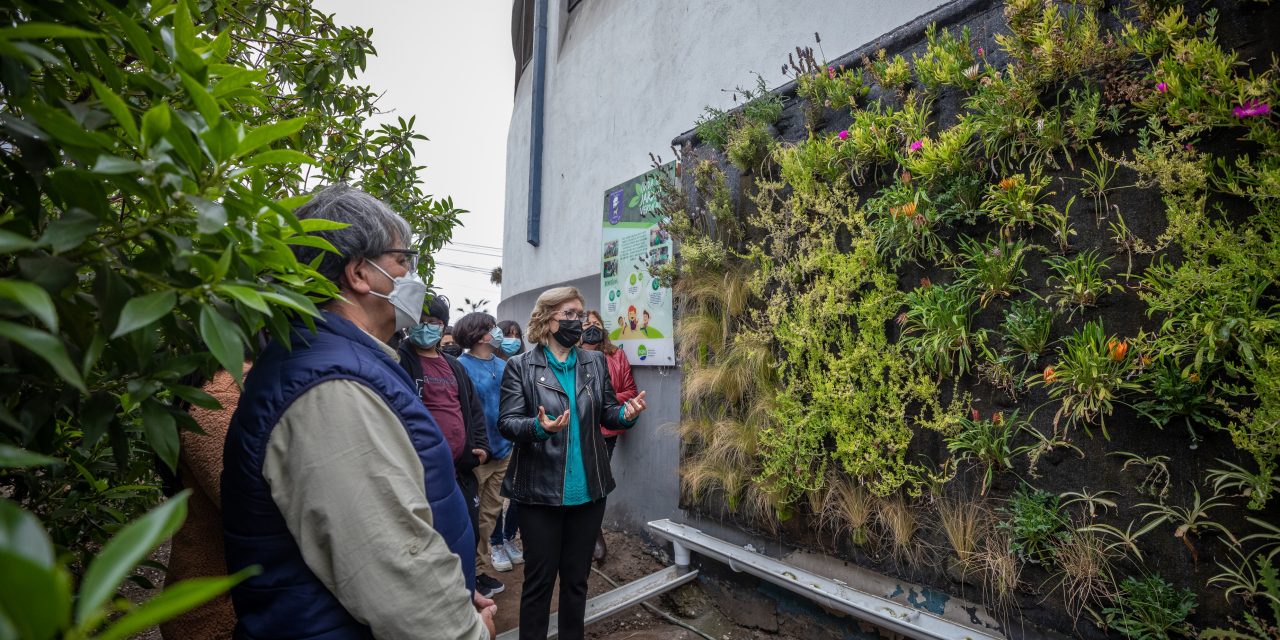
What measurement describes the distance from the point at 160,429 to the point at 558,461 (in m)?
1.91

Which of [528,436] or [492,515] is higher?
[528,436]

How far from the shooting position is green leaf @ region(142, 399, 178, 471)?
0.91m

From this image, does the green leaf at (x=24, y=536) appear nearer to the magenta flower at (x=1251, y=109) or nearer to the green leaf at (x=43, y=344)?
the green leaf at (x=43, y=344)

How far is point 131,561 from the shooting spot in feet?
1.30

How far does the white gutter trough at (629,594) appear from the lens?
3.23 m

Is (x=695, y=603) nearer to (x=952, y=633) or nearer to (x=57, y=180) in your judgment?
(x=952, y=633)

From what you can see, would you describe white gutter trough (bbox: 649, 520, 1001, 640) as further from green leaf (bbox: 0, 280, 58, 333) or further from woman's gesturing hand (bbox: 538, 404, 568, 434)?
green leaf (bbox: 0, 280, 58, 333)

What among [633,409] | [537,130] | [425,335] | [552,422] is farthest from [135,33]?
[537,130]

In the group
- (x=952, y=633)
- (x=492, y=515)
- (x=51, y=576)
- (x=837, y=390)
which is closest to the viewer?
(x=51, y=576)

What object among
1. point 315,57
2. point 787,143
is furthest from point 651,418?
point 315,57

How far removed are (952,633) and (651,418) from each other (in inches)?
111

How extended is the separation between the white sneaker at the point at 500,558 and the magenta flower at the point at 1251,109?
4646mm

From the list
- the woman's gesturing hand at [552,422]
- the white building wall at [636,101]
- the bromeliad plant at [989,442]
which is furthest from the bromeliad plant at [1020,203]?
the woman's gesturing hand at [552,422]

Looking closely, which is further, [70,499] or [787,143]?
[787,143]
